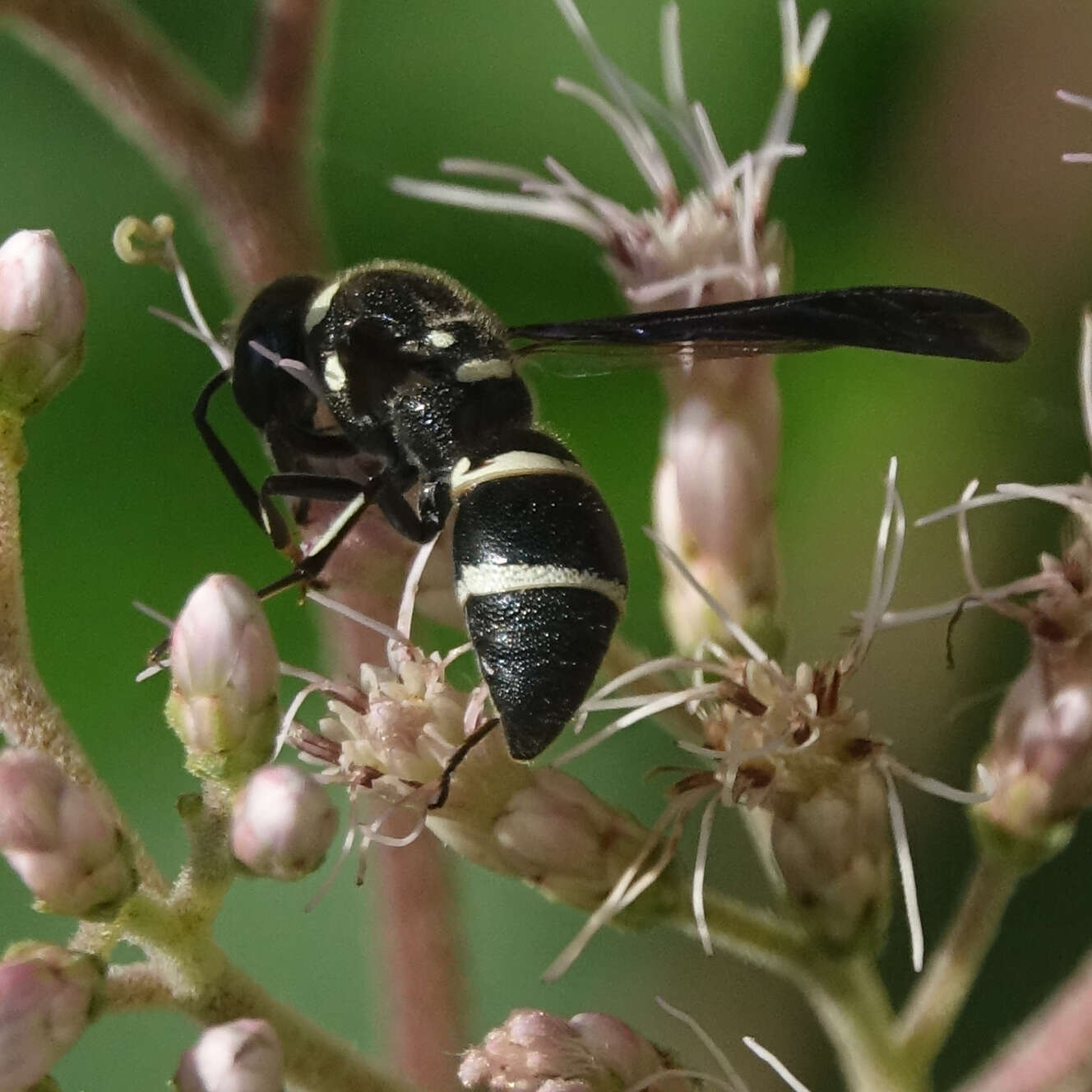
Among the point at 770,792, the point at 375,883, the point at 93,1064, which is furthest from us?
the point at 93,1064

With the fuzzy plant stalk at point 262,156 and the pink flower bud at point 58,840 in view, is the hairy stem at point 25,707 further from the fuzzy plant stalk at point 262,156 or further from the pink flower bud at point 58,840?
the fuzzy plant stalk at point 262,156

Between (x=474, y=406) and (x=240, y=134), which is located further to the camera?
(x=240, y=134)

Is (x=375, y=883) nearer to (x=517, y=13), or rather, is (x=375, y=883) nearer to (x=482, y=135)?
(x=482, y=135)

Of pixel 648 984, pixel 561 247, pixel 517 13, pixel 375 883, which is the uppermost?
pixel 517 13

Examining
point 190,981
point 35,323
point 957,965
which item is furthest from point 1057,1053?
point 35,323

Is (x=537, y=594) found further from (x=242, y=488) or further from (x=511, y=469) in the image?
(x=242, y=488)

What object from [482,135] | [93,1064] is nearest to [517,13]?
[482,135]

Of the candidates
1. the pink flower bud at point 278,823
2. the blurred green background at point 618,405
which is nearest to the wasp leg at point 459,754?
the pink flower bud at point 278,823
